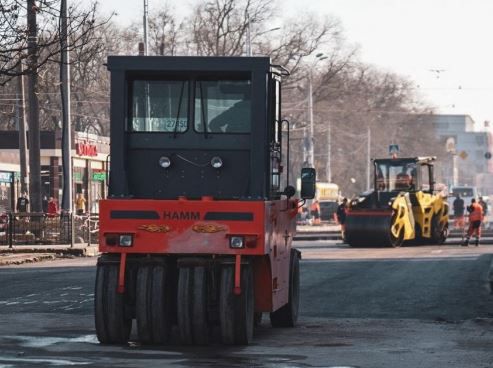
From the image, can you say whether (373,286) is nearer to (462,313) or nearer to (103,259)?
(462,313)

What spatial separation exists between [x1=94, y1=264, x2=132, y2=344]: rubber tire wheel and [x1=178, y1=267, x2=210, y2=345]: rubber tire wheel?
2.11 feet

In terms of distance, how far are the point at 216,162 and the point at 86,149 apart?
59.6m

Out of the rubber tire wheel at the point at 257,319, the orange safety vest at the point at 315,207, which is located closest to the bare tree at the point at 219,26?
the orange safety vest at the point at 315,207

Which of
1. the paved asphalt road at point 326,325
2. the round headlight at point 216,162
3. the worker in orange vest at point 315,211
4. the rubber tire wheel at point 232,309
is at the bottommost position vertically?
the paved asphalt road at point 326,325

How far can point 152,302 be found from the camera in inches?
610

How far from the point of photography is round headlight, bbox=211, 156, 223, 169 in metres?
16.2

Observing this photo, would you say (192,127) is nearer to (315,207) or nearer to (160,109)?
(160,109)

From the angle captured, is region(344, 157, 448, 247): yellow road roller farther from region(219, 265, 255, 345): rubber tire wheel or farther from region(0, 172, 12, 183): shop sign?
region(219, 265, 255, 345): rubber tire wheel

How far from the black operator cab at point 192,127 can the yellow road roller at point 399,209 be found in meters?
29.9

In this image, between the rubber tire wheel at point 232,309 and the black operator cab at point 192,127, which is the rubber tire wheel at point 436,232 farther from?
the rubber tire wheel at point 232,309

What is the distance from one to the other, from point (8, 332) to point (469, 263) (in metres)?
19.9

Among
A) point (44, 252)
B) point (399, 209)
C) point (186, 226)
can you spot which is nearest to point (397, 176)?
point (399, 209)

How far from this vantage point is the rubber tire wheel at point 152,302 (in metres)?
15.5

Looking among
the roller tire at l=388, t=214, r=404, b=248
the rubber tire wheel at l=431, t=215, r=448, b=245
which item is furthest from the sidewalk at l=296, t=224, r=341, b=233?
the roller tire at l=388, t=214, r=404, b=248
